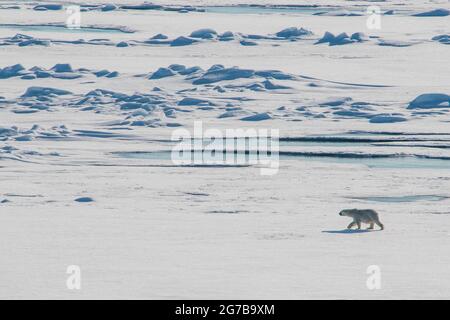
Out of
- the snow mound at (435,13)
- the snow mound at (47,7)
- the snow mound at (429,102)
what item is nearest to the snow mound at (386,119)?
the snow mound at (429,102)

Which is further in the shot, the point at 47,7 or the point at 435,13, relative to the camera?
the point at 47,7

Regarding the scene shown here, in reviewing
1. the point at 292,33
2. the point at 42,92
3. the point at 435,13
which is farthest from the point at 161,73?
the point at 435,13

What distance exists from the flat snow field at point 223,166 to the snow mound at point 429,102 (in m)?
0.02

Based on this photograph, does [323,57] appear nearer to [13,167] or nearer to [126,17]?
[126,17]

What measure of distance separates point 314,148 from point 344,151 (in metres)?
0.39

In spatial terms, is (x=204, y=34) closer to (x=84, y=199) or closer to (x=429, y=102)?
(x=429, y=102)

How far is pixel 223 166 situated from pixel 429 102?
5392 millimetres

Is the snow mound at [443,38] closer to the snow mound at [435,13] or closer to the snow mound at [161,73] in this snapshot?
the snow mound at [435,13]

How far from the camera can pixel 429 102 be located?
50.3 ft

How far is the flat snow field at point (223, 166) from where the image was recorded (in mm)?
5926

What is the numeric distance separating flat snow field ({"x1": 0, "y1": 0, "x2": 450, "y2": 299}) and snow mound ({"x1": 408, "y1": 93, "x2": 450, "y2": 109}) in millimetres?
21

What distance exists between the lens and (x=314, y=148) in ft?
40.5

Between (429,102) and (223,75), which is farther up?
(223,75)
